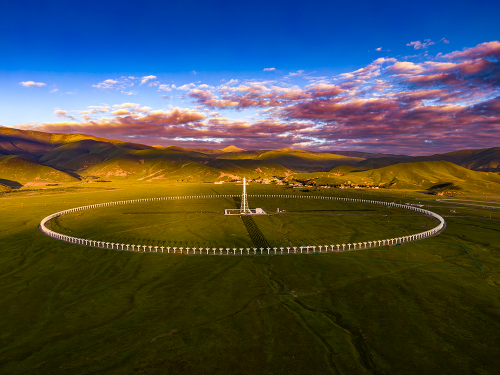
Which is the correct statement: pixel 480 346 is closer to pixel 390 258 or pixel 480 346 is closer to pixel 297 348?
pixel 297 348

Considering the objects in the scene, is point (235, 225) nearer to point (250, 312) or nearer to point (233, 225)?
point (233, 225)

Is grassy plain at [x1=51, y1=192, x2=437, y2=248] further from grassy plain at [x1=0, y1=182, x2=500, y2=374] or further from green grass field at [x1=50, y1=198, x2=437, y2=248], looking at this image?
grassy plain at [x1=0, y1=182, x2=500, y2=374]

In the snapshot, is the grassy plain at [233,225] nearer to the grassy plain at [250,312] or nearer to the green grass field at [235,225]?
the green grass field at [235,225]

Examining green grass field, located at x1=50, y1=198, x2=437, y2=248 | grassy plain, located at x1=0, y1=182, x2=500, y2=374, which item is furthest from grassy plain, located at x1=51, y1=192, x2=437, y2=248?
grassy plain, located at x1=0, y1=182, x2=500, y2=374

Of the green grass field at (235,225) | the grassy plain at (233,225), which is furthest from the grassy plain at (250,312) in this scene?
the green grass field at (235,225)

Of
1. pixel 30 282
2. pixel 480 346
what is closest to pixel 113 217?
pixel 30 282

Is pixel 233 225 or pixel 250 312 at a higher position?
pixel 250 312

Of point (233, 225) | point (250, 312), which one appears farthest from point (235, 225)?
point (250, 312)

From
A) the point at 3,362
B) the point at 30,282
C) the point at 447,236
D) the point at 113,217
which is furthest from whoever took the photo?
the point at 113,217
